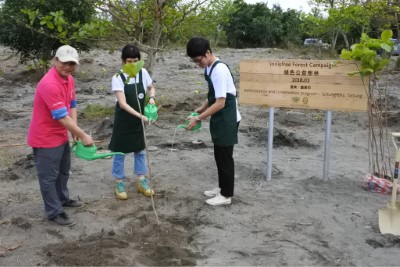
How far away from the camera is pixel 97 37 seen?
791cm

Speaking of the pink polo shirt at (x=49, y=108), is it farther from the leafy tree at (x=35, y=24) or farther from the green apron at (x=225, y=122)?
the leafy tree at (x=35, y=24)

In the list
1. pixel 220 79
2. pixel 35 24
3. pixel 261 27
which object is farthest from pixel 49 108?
pixel 261 27

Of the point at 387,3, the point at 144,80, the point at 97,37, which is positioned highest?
the point at 387,3

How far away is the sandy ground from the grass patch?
1.11 m

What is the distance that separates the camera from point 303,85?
15.7ft

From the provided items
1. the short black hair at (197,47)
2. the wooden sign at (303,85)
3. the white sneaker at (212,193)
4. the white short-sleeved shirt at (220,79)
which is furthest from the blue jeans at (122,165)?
the wooden sign at (303,85)

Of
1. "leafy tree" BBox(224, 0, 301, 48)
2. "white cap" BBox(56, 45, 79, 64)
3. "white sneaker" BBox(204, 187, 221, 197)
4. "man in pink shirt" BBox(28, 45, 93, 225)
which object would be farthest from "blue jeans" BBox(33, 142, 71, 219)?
"leafy tree" BBox(224, 0, 301, 48)

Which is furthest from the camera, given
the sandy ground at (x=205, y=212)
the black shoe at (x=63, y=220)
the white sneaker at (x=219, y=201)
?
the white sneaker at (x=219, y=201)

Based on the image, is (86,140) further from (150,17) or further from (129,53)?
(150,17)

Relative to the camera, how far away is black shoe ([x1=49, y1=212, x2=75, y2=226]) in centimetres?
378

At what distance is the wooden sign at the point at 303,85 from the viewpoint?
15.1 ft

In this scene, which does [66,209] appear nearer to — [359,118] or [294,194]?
[294,194]

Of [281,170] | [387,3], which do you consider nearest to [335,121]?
[387,3]

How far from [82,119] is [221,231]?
5.44m
